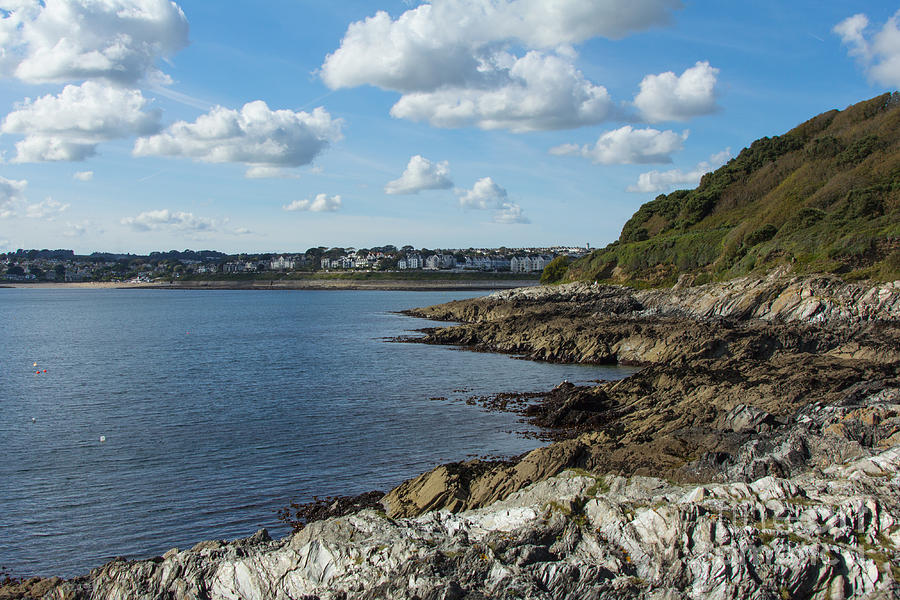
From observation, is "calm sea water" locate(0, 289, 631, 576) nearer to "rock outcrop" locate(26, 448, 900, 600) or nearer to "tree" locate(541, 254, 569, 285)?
"rock outcrop" locate(26, 448, 900, 600)

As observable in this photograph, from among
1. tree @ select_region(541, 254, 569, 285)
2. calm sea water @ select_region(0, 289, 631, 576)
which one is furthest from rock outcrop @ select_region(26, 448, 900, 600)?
tree @ select_region(541, 254, 569, 285)

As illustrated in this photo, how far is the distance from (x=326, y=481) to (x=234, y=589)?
708 cm

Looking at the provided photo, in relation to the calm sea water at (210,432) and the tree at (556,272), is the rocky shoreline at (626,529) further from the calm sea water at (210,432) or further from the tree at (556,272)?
the tree at (556,272)

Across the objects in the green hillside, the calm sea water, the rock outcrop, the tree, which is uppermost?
the green hillside

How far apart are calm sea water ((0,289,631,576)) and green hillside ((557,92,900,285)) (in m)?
23.6

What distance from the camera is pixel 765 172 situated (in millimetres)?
84125

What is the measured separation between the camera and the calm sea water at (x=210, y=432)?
1502 cm

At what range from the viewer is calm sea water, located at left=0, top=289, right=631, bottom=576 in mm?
15016

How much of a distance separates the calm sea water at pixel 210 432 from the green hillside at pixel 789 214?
77.4 feet

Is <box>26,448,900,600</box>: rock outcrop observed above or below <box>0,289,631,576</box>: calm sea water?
above

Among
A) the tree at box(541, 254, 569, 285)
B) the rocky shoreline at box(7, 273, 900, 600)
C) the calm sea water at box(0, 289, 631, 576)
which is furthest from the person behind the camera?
the tree at box(541, 254, 569, 285)

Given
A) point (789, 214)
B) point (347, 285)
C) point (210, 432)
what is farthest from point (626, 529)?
point (347, 285)

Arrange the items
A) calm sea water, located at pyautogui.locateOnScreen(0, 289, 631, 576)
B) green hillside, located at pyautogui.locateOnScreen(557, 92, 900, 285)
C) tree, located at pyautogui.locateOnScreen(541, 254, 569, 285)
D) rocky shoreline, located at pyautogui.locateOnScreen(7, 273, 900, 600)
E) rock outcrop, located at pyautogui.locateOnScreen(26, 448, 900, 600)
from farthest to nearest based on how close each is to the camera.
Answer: tree, located at pyautogui.locateOnScreen(541, 254, 569, 285) → green hillside, located at pyautogui.locateOnScreen(557, 92, 900, 285) → calm sea water, located at pyautogui.locateOnScreen(0, 289, 631, 576) → rocky shoreline, located at pyautogui.locateOnScreen(7, 273, 900, 600) → rock outcrop, located at pyautogui.locateOnScreen(26, 448, 900, 600)

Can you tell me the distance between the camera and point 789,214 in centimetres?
6169
